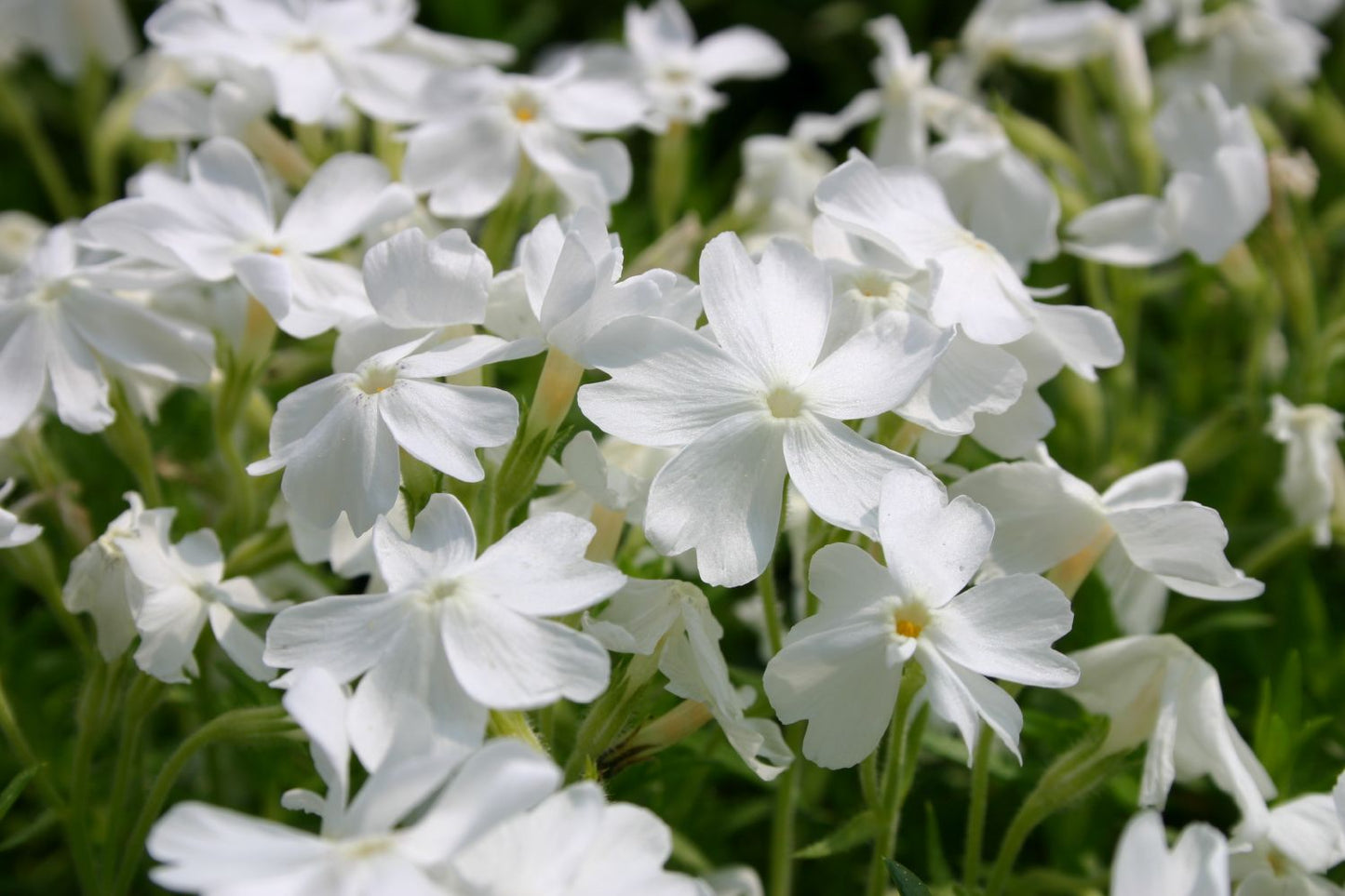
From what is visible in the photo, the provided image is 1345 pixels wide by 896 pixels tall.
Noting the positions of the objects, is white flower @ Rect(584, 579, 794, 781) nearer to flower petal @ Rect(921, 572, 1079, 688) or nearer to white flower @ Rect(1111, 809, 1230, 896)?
flower petal @ Rect(921, 572, 1079, 688)

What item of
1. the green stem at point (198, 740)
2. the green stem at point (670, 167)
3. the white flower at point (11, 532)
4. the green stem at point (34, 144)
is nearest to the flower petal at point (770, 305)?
the green stem at point (198, 740)

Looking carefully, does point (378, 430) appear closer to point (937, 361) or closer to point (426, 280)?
point (426, 280)

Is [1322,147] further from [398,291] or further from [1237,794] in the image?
[398,291]

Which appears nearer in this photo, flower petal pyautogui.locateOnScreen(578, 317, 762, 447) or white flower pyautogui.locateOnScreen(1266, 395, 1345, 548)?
flower petal pyautogui.locateOnScreen(578, 317, 762, 447)

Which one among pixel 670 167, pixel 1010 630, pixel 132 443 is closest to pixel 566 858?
pixel 1010 630

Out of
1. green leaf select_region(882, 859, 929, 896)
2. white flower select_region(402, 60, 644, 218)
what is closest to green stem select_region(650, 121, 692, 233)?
white flower select_region(402, 60, 644, 218)
